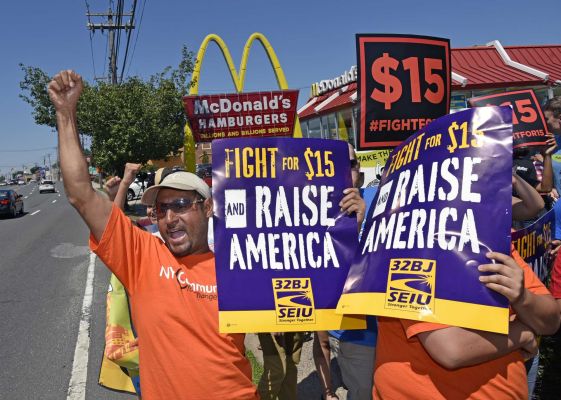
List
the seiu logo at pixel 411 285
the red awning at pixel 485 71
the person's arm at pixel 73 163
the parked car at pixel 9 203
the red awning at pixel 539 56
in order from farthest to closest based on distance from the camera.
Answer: the parked car at pixel 9 203, the red awning at pixel 539 56, the red awning at pixel 485 71, the person's arm at pixel 73 163, the seiu logo at pixel 411 285

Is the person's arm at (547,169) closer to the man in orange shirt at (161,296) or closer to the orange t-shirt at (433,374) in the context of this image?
the orange t-shirt at (433,374)

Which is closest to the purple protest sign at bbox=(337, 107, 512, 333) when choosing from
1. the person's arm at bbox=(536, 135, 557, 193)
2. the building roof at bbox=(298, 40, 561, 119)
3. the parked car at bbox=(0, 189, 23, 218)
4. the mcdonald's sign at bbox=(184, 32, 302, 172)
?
the person's arm at bbox=(536, 135, 557, 193)

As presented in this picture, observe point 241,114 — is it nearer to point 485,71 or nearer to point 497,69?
point 485,71

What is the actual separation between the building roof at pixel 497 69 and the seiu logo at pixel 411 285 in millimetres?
14521

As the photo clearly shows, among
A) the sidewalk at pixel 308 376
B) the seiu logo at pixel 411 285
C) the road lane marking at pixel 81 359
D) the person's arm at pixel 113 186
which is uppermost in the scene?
the person's arm at pixel 113 186

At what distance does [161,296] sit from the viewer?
6.73 feet

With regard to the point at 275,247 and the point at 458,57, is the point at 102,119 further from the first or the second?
the point at 275,247

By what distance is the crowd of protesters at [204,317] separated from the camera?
1.57 meters

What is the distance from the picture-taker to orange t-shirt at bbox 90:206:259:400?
2.00 metres

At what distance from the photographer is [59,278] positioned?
8.77 m

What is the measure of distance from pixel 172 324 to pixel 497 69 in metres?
18.1

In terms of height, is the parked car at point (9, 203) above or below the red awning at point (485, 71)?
below

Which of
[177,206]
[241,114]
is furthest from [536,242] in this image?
[241,114]

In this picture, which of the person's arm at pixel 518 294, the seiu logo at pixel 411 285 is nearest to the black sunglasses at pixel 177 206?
the seiu logo at pixel 411 285
